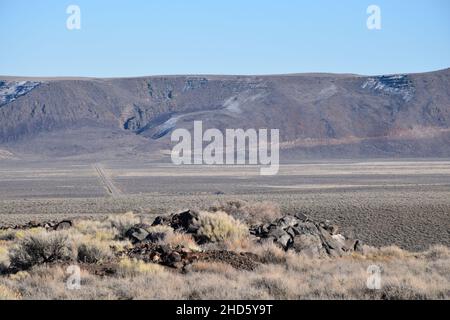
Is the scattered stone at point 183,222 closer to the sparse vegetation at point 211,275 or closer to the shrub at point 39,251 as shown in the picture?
the sparse vegetation at point 211,275

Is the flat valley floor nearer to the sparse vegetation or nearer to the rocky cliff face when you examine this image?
the sparse vegetation

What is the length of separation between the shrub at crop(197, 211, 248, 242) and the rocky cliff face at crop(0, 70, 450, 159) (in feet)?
322

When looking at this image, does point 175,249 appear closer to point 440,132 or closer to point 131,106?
point 440,132

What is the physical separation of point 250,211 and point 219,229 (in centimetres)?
782

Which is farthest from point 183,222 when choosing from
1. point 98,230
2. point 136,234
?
point 98,230

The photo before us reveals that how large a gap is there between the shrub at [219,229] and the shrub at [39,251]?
446 cm

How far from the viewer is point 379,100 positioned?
14538cm

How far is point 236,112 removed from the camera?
139m

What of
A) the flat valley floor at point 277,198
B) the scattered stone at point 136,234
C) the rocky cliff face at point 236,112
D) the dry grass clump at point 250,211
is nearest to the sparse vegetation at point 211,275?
the scattered stone at point 136,234

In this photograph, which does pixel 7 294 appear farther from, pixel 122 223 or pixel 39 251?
pixel 122 223

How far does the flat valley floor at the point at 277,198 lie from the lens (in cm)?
2975

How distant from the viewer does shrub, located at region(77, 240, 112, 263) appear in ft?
48.6

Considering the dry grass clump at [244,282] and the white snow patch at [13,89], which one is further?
the white snow patch at [13,89]
